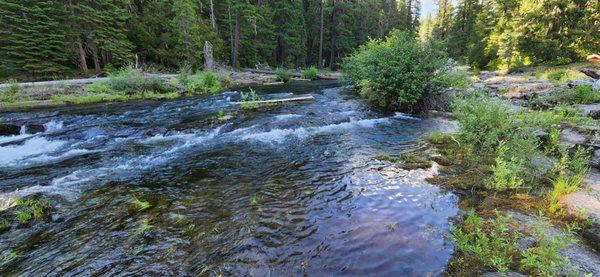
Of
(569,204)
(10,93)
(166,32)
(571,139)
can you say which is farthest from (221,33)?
(569,204)

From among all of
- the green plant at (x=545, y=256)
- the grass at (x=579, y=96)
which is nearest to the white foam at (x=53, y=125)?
the green plant at (x=545, y=256)

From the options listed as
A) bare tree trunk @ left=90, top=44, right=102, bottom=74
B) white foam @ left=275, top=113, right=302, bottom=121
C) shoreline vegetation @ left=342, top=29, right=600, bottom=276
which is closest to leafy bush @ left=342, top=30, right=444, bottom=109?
shoreline vegetation @ left=342, top=29, right=600, bottom=276

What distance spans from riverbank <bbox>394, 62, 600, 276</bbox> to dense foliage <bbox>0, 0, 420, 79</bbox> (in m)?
19.8

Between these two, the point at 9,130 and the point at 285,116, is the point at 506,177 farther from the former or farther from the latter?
the point at 9,130

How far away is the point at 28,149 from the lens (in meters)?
9.23

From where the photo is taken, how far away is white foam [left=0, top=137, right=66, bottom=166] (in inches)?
Result: 335

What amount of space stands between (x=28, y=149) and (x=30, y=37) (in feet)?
55.8

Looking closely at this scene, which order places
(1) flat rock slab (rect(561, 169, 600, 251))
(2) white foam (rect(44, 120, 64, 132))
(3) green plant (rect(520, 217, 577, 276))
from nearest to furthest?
(3) green plant (rect(520, 217, 577, 276)) → (1) flat rock slab (rect(561, 169, 600, 251)) → (2) white foam (rect(44, 120, 64, 132))

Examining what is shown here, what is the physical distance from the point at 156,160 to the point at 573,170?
969 centimetres

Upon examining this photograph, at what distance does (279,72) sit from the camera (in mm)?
29156

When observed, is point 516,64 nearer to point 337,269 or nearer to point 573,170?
point 573,170

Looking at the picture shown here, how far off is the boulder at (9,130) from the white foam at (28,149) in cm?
156

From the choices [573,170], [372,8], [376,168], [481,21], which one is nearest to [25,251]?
[376,168]

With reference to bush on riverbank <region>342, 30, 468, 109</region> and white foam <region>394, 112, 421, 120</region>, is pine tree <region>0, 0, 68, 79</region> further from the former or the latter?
white foam <region>394, 112, 421, 120</region>
